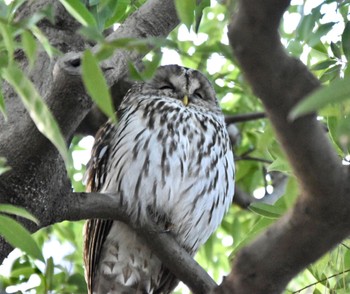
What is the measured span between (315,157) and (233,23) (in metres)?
0.27

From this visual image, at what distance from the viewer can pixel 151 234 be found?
2617 mm

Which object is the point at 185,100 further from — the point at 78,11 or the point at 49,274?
the point at 78,11

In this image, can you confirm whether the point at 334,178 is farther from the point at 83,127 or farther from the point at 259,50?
the point at 83,127

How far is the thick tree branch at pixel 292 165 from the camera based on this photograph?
1.35m

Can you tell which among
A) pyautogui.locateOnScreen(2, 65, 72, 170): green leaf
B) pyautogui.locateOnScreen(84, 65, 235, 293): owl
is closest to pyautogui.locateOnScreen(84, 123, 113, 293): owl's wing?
pyautogui.locateOnScreen(84, 65, 235, 293): owl

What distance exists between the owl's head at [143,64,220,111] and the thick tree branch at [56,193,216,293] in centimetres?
109

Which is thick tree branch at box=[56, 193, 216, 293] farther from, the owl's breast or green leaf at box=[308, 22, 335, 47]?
green leaf at box=[308, 22, 335, 47]

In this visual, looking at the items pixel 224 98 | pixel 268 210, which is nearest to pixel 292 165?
pixel 268 210

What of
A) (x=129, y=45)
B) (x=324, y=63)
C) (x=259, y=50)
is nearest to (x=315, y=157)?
(x=259, y=50)

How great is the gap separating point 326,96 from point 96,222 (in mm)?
2130

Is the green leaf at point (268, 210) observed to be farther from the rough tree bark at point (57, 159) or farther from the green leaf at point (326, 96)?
the green leaf at point (326, 96)

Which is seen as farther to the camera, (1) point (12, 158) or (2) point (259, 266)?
(1) point (12, 158)

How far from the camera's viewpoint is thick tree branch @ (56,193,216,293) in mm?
2297

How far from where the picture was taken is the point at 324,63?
258 cm
